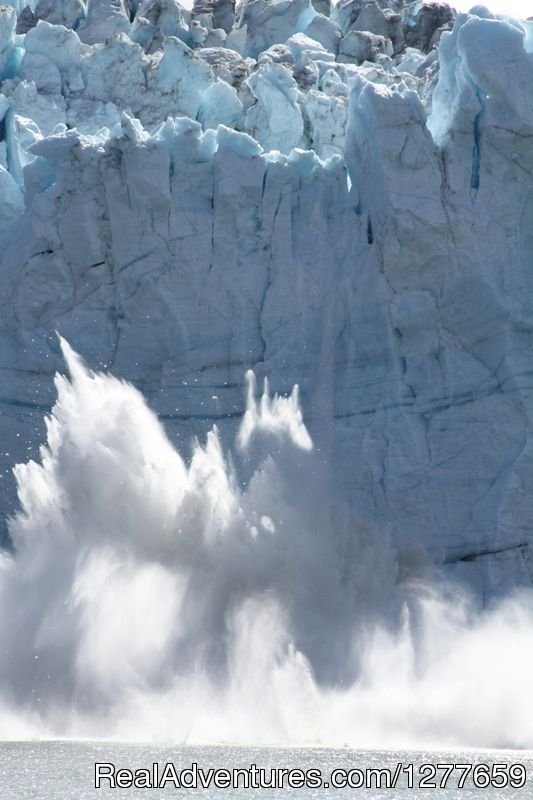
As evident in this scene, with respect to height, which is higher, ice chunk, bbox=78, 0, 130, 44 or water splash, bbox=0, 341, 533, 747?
ice chunk, bbox=78, 0, 130, 44

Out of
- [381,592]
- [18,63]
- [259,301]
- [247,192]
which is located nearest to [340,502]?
[381,592]

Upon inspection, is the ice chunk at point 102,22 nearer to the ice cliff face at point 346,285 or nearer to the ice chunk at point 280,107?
the ice chunk at point 280,107

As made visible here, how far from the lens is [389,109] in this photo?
933 inches

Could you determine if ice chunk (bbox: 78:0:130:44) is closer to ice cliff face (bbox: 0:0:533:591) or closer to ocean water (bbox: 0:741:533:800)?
ice cliff face (bbox: 0:0:533:591)

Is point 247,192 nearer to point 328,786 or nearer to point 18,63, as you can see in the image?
point 18,63

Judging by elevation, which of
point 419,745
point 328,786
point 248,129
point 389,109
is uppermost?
point 389,109

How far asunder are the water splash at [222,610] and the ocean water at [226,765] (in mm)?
875

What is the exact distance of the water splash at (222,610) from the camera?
2048 centimetres

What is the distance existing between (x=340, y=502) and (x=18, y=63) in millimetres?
11791

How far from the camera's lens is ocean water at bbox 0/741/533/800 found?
16078 millimetres

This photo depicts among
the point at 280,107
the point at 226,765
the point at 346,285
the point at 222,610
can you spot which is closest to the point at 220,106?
the point at 280,107

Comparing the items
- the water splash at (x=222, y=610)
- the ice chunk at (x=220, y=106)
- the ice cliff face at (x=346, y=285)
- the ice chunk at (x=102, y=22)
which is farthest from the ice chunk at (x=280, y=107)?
the ice chunk at (x=102, y=22)

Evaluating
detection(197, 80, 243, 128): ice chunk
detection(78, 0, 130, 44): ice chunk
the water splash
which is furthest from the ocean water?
detection(78, 0, 130, 44): ice chunk

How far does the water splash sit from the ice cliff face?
699 mm
